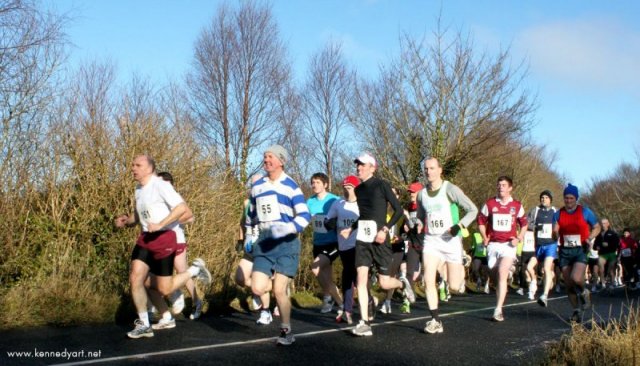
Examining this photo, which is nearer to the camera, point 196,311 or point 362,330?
point 362,330

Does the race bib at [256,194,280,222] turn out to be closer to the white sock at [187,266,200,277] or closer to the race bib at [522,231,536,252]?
the white sock at [187,266,200,277]

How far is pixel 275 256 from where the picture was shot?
8.22 m

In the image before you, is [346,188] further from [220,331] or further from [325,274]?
[220,331]

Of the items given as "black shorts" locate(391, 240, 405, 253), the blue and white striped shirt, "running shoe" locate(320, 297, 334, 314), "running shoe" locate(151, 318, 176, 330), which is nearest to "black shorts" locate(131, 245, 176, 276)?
"running shoe" locate(151, 318, 176, 330)

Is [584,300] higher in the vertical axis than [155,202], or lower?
lower

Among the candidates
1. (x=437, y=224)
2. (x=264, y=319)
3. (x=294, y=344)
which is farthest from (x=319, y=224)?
(x=294, y=344)

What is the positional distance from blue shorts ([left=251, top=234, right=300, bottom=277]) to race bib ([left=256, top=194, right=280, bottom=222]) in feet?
0.77

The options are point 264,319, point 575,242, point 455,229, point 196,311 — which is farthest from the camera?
point 575,242

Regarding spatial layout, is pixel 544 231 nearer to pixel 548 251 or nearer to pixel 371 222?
pixel 548 251

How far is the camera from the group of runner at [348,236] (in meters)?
8.27

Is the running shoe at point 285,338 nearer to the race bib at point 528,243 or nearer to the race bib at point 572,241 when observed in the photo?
the race bib at point 572,241

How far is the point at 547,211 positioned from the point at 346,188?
7175 millimetres

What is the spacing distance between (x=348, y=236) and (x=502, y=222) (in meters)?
2.99

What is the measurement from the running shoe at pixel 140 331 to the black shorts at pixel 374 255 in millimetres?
2599
